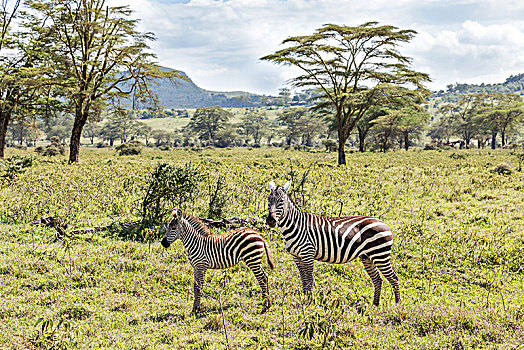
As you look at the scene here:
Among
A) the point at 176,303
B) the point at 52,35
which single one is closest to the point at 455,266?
the point at 176,303

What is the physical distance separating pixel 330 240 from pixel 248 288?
6.35 ft

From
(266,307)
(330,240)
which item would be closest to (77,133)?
(266,307)

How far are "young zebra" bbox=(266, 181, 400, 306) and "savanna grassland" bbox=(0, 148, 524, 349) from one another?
520 mm

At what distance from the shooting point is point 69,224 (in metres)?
11.3

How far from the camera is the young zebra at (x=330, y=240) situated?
264 inches

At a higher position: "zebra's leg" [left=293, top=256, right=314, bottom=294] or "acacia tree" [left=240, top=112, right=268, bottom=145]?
"acacia tree" [left=240, top=112, right=268, bottom=145]

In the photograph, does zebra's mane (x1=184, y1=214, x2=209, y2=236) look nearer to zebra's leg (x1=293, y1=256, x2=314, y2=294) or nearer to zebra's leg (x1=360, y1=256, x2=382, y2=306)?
zebra's leg (x1=293, y1=256, x2=314, y2=294)

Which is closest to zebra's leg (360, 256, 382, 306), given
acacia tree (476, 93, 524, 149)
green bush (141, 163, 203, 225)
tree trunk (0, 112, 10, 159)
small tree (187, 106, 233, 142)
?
green bush (141, 163, 203, 225)

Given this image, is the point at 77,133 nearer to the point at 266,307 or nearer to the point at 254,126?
the point at 266,307

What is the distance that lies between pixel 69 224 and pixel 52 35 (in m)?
24.8

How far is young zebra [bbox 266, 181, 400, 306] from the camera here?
671cm

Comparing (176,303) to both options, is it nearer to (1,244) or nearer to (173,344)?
(173,344)

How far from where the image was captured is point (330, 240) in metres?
6.83

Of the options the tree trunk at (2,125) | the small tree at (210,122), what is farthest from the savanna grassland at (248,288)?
the small tree at (210,122)
